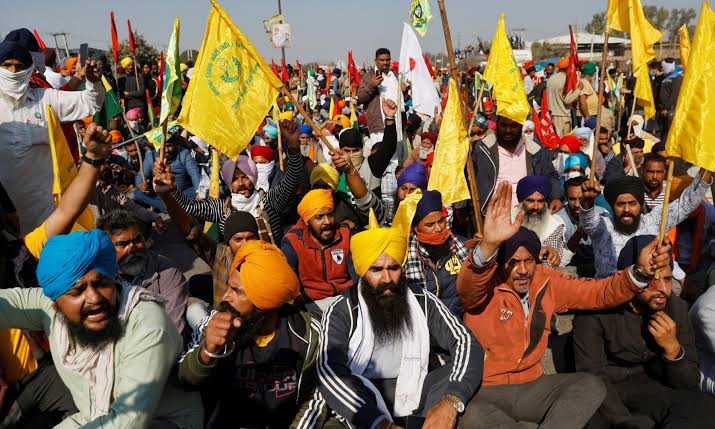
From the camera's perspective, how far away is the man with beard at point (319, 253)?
14.1 feet

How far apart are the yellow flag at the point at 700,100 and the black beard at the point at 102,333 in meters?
2.84

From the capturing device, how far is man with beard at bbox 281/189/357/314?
4301mm

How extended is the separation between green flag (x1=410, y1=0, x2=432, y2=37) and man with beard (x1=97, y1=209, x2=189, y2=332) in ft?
16.2

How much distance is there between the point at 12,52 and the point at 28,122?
0.48 m

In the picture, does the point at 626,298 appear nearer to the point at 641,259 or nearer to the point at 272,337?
the point at 641,259

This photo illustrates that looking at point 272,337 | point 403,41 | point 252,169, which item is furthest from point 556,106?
point 272,337

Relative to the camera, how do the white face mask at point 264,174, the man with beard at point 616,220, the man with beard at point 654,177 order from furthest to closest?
the white face mask at point 264,174
the man with beard at point 654,177
the man with beard at point 616,220

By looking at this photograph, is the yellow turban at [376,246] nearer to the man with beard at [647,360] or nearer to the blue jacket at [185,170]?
the man with beard at [647,360]

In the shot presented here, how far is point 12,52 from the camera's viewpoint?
160 inches

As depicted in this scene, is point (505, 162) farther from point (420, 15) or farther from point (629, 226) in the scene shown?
point (420, 15)

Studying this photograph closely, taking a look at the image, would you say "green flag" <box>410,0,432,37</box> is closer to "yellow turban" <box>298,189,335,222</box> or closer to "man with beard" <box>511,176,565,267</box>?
"man with beard" <box>511,176,565,267</box>

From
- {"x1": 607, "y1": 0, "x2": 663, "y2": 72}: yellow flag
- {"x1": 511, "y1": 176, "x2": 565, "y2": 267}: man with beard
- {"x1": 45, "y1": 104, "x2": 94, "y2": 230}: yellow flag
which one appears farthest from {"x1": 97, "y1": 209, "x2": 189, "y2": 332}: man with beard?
{"x1": 607, "y1": 0, "x2": 663, "y2": 72}: yellow flag

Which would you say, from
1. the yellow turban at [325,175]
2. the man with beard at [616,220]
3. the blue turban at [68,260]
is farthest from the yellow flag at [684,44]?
the blue turban at [68,260]

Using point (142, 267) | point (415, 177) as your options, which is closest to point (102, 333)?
point (142, 267)
